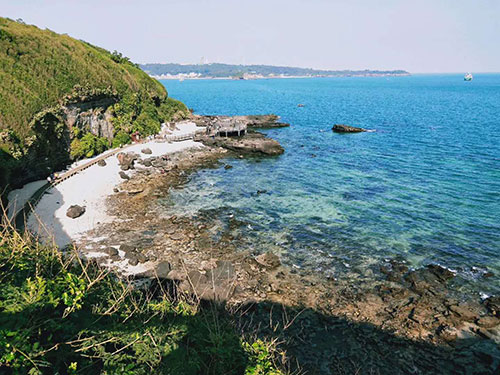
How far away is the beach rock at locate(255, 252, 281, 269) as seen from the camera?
73.7ft

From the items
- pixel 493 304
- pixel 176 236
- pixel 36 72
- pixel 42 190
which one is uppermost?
pixel 36 72

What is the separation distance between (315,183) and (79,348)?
3402 centimetres

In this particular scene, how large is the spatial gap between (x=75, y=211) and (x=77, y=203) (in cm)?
302

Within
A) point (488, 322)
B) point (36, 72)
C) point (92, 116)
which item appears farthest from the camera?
point (92, 116)

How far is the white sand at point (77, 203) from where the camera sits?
25891 millimetres

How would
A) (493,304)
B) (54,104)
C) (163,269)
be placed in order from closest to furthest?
(493,304) < (163,269) < (54,104)

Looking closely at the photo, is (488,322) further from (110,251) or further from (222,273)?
(110,251)

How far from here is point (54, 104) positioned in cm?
3962

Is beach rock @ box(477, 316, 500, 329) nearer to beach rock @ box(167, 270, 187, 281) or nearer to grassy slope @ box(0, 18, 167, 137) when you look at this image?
beach rock @ box(167, 270, 187, 281)

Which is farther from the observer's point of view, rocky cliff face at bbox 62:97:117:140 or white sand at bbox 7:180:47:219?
rocky cliff face at bbox 62:97:117:140

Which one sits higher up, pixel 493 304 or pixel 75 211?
pixel 493 304

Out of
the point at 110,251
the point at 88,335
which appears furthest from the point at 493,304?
the point at 110,251

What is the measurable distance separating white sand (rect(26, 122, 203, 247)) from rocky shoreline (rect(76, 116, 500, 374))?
1.93 meters

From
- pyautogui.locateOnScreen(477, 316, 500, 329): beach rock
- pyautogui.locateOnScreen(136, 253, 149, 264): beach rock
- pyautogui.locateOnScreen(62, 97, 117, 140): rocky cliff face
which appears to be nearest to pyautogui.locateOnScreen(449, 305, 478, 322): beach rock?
pyautogui.locateOnScreen(477, 316, 500, 329): beach rock
